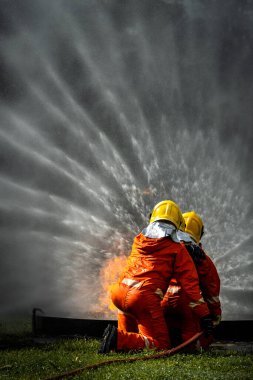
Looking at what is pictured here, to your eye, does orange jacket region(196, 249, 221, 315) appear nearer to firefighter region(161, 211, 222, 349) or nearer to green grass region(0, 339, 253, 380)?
firefighter region(161, 211, 222, 349)

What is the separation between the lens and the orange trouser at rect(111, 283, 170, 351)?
6031 millimetres

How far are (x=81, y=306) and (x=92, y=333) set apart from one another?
1111 centimetres

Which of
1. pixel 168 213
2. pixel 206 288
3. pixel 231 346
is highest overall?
pixel 168 213

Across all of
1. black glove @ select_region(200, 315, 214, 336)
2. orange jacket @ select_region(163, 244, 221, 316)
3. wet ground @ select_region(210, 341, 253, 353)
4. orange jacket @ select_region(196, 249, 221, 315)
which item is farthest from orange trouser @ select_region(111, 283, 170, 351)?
wet ground @ select_region(210, 341, 253, 353)

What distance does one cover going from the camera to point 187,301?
660cm

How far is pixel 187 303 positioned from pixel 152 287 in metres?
0.81

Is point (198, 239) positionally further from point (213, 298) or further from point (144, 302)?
point (144, 302)

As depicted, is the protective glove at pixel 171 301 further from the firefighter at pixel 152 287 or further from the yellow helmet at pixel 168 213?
the yellow helmet at pixel 168 213

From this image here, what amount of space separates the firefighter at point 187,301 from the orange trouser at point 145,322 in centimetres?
67

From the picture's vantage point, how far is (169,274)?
21.1ft

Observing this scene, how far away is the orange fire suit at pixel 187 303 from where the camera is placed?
675cm

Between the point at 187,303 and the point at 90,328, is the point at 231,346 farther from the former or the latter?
the point at 90,328

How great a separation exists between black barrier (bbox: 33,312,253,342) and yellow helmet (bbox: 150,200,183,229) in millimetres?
2764

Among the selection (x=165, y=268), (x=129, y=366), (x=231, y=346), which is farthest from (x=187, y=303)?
(x=129, y=366)
